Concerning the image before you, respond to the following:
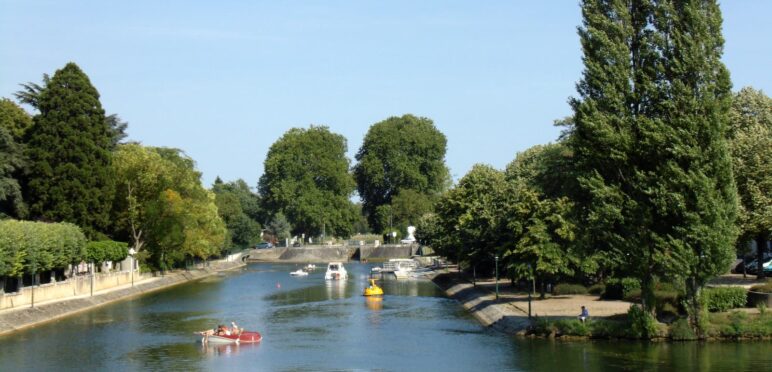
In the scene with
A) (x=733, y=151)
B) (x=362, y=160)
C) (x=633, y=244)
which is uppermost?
(x=362, y=160)

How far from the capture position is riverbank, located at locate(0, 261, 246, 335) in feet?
191

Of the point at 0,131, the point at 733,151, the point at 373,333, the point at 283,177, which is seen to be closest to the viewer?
the point at 373,333

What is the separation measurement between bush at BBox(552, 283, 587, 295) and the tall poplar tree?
42.2 metres

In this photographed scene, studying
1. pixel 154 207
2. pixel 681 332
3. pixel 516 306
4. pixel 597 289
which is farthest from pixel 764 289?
pixel 154 207

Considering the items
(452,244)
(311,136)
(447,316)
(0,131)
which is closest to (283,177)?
(311,136)

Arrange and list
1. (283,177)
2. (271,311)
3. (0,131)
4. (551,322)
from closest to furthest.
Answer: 1. (551,322)
2. (271,311)
3. (0,131)
4. (283,177)

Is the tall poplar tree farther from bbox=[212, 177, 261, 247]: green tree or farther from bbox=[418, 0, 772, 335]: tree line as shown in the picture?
bbox=[212, 177, 261, 247]: green tree

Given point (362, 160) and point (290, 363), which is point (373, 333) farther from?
point (362, 160)

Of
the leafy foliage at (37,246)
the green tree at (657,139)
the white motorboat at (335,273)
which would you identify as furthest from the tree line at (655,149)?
the white motorboat at (335,273)

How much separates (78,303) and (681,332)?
4627cm

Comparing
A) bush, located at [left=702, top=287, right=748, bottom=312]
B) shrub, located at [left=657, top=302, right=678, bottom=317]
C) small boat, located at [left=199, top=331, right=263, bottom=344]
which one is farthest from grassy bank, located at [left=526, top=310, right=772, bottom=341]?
small boat, located at [left=199, top=331, right=263, bottom=344]

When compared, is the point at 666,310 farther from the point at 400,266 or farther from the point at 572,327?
the point at 400,266

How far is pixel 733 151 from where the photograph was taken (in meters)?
61.4

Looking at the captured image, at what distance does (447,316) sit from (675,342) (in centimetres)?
2225
